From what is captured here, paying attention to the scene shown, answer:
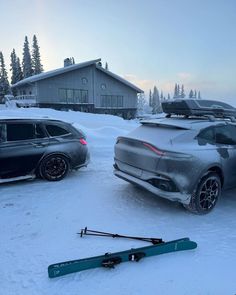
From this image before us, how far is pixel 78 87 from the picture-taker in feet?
107

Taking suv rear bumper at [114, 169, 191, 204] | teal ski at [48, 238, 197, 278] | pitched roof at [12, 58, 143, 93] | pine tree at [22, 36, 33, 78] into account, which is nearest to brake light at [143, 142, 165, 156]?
suv rear bumper at [114, 169, 191, 204]

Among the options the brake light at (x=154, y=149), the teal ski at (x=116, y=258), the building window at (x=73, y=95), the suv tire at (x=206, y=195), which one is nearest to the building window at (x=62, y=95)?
the building window at (x=73, y=95)

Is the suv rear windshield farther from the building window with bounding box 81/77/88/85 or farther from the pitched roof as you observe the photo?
the building window with bounding box 81/77/88/85

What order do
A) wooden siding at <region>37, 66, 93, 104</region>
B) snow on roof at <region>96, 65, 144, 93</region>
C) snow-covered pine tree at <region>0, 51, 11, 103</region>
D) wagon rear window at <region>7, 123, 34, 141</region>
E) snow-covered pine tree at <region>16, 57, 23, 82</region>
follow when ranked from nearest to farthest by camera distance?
1. wagon rear window at <region>7, 123, 34, 141</region>
2. wooden siding at <region>37, 66, 93, 104</region>
3. snow on roof at <region>96, 65, 144, 93</region>
4. snow-covered pine tree at <region>0, 51, 11, 103</region>
5. snow-covered pine tree at <region>16, 57, 23, 82</region>

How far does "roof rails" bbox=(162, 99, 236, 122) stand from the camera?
5774 mm

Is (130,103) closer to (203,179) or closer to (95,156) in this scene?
(95,156)

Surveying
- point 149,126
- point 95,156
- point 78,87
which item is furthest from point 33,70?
point 149,126

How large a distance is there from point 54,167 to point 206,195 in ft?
12.1

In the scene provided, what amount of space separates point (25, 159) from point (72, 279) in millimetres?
3718

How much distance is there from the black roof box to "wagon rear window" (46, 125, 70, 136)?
2655 mm

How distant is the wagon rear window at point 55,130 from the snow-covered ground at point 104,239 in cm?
123

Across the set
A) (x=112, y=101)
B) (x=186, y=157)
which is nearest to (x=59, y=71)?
(x=112, y=101)

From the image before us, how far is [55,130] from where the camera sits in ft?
23.4

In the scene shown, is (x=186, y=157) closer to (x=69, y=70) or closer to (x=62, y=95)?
(x=69, y=70)
